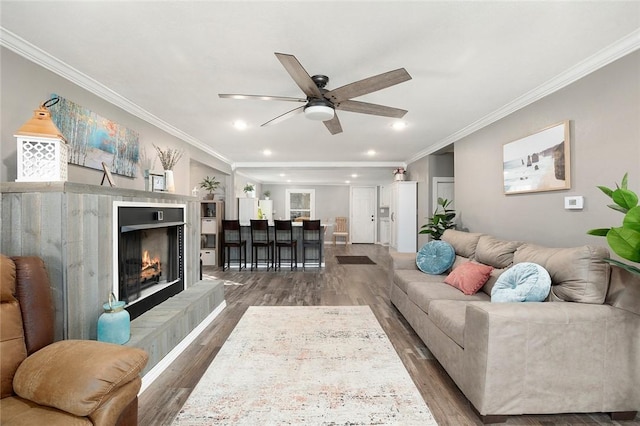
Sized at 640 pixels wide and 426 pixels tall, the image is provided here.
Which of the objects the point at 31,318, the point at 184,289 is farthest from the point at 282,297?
the point at 31,318

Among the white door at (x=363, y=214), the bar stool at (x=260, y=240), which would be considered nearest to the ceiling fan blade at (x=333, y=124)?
the bar stool at (x=260, y=240)

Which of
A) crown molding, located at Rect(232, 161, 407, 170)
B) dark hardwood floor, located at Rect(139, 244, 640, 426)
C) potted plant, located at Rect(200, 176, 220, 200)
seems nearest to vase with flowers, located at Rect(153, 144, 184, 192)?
dark hardwood floor, located at Rect(139, 244, 640, 426)

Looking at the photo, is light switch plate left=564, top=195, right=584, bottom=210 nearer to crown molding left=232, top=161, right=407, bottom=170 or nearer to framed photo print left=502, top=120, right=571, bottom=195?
framed photo print left=502, top=120, right=571, bottom=195

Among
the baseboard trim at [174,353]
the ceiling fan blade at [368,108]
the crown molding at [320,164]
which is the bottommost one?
the baseboard trim at [174,353]

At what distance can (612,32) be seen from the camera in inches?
77.4

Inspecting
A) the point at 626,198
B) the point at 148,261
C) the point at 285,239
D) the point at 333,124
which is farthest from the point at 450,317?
the point at 285,239

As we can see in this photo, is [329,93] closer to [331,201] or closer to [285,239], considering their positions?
[285,239]

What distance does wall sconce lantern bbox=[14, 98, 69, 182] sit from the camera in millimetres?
1718

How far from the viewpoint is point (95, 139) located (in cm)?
283

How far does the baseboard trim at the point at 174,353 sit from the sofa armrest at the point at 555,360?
84.9 inches

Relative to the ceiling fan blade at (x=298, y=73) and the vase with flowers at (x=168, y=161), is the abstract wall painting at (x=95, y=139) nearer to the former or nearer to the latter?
the vase with flowers at (x=168, y=161)

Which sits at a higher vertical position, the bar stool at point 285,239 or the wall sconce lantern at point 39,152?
the wall sconce lantern at point 39,152

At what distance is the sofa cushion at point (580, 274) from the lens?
5.93 ft

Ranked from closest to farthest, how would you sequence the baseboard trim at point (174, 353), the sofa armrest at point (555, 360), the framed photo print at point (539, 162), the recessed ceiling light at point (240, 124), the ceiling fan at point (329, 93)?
the sofa armrest at point (555, 360), the ceiling fan at point (329, 93), the baseboard trim at point (174, 353), the framed photo print at point (539, 162), the recessed ceiling light at point (240, 124)
